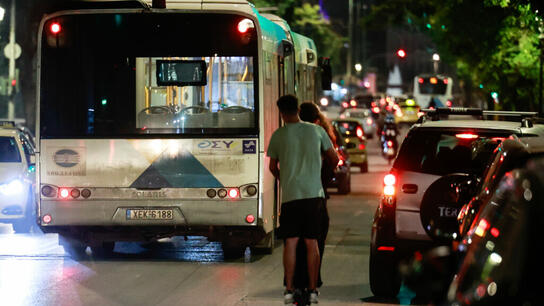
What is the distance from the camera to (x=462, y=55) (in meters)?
40.7

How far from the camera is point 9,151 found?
1794 centimetres

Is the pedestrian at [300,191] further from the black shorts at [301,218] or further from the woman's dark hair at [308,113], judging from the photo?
the woman's dark hair at [308,113]

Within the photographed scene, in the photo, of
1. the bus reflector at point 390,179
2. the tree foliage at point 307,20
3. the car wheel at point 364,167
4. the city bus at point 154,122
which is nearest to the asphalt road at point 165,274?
the city bus at point 154,122

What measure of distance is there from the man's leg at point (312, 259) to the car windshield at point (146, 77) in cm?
343

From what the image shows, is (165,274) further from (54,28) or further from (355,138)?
(355,138)

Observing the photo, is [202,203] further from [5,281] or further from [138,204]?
[5,281]

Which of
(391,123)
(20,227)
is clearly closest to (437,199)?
(20,227)

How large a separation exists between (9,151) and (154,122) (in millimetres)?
5172

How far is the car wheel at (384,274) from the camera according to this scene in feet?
34.6

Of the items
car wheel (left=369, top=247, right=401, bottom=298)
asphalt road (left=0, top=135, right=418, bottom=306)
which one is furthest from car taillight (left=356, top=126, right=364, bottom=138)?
car wheel (left=369, top=247, right=401, bottom=298)

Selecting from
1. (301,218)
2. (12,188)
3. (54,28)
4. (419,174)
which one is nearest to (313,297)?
(301,218)

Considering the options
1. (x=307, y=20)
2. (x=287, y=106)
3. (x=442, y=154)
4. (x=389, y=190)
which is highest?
(x=307, y=20)

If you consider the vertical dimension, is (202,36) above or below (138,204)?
above

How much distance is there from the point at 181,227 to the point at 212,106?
1.44 metres
